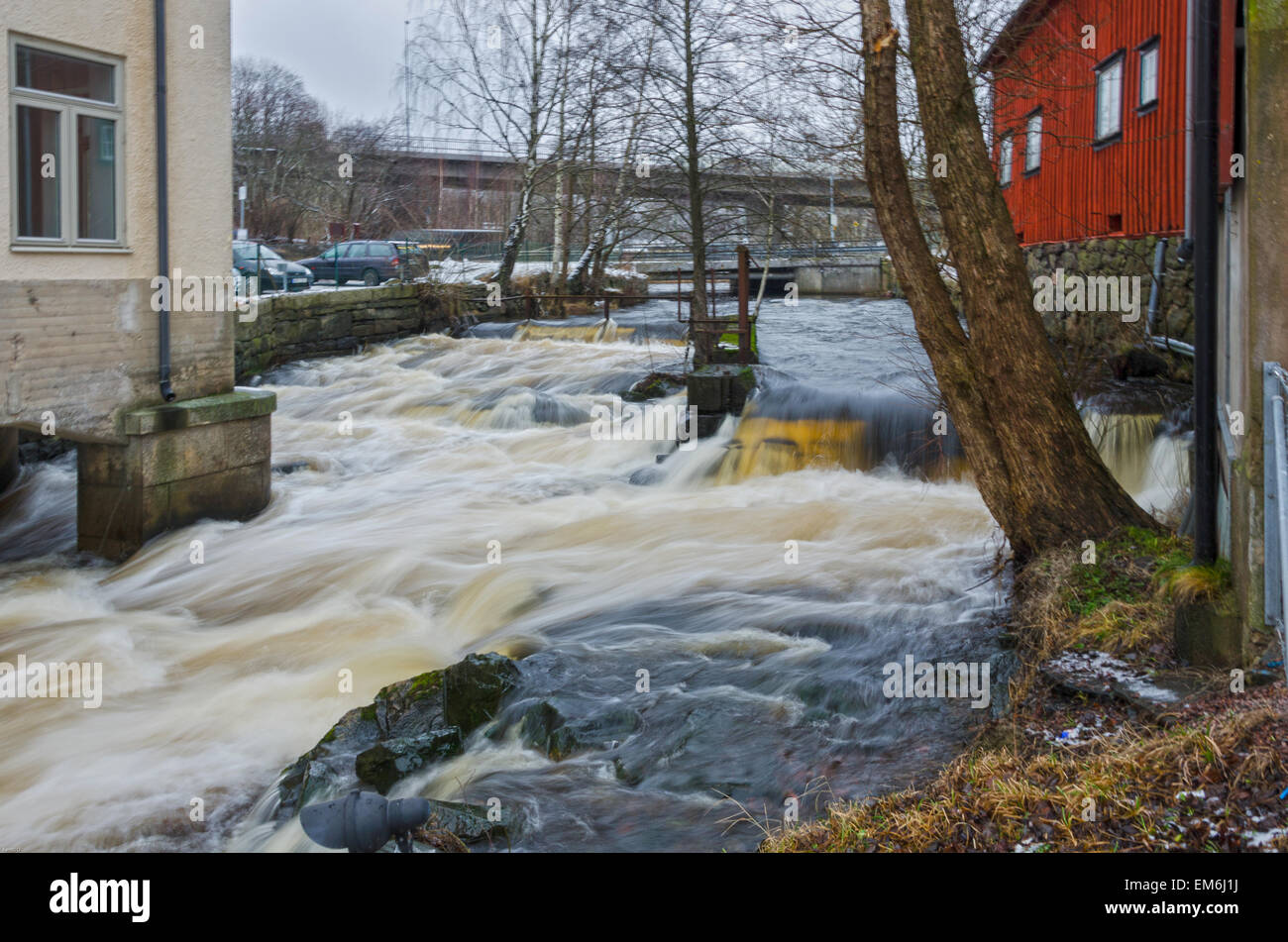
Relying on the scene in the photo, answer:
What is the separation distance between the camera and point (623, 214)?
58.3 ft

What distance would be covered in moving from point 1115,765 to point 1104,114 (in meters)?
15.4

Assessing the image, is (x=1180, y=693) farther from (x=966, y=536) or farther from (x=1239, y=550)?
(x=966, y=536)

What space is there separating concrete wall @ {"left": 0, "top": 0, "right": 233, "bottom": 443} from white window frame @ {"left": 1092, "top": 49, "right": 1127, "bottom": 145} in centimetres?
1129

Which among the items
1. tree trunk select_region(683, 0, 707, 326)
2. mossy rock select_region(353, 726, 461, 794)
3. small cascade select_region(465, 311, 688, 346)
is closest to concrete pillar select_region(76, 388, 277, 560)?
mossy rock select_region(353, 726, 461, 794)

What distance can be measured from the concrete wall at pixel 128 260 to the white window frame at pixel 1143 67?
11065mm

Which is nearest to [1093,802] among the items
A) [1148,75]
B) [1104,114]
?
[1148,75]

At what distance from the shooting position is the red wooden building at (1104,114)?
14.3 metres

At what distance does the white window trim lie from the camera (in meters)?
9.94

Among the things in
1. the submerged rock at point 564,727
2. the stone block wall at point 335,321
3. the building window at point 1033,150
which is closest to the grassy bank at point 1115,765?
the submerged rock at point 564,727

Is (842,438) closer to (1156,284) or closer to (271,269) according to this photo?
(1156,284)

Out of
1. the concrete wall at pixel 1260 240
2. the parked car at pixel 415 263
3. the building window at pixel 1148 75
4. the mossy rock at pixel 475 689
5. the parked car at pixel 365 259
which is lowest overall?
the mossy rock at pixel 475 689

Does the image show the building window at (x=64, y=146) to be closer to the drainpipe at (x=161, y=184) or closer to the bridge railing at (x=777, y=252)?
the drainpipe at (x=161, y=184)

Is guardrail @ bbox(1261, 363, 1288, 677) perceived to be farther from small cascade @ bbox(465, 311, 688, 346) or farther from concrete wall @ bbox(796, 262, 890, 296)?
concrete wall @ bbox(796, 262, 890, 296)

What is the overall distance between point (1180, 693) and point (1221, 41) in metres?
3.11
